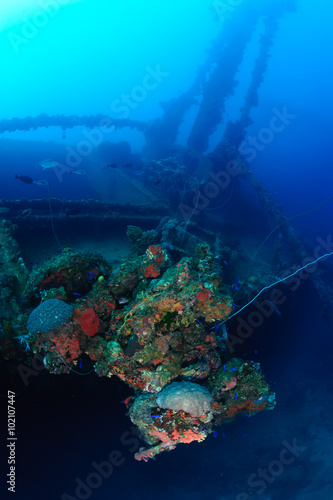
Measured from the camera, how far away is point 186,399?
11.8 feet

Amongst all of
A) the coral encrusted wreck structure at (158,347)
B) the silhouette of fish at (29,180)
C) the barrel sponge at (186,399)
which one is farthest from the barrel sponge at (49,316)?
the silhouette of fish at (29,180)

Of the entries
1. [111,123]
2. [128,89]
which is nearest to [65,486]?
[111,123]

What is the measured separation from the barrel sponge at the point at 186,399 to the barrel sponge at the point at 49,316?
6.80ft

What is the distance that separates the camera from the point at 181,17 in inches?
5098

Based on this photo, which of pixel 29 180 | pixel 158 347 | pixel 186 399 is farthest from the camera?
pixel 29 180

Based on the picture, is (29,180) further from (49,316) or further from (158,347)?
(158,347)

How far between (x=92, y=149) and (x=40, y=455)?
99.5 ft

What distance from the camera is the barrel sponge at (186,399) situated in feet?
11.7

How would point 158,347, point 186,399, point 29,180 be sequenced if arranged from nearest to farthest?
point 186,399
point 158,347
point 29,180

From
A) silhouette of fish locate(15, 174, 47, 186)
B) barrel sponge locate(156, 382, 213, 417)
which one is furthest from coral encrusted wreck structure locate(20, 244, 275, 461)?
silhouette of fish locate(15, 174, 47, 186)

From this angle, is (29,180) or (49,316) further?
(29,180)

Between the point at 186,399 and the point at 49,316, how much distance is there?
103 inches

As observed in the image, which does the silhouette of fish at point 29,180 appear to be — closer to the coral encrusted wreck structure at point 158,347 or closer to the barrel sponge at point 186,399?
the coral encrusted wreck structure at point 158,347

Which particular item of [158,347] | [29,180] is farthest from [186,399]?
[29,180]
